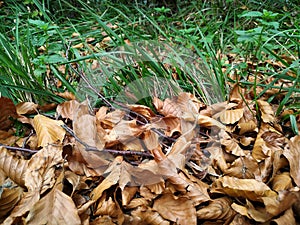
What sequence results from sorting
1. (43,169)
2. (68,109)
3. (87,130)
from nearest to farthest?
(43,169)
(87,130)
(68,109)

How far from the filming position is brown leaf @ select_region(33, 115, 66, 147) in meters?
1.10

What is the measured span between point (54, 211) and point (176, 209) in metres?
0.34

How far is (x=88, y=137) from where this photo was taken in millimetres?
1083

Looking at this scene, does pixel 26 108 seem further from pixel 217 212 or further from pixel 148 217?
pixel 217 212

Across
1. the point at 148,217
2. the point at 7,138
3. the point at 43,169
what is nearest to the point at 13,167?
the point at 43,169

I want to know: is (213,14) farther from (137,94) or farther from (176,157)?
(176,157)

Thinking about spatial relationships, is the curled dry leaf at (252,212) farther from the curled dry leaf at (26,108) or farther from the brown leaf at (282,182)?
the curled dry leaf at (26,108)

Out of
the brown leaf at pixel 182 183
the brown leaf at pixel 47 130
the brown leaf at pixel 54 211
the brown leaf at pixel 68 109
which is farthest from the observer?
the brown leaf at pixel 68 109

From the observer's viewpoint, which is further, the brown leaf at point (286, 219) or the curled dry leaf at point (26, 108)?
the curled dry leaf at point (26, 108)

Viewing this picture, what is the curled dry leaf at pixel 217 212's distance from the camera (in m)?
0.95

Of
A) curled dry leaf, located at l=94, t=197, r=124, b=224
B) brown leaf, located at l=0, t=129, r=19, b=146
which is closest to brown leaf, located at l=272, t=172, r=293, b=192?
curled dry leaf, located at l=94, t=197, r=124, b=224

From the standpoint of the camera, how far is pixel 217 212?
944mm

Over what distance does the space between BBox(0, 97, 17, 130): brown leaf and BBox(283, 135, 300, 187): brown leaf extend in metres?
0.93

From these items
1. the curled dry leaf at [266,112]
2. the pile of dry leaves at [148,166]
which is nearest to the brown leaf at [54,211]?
the pile of dry leaves at [148,166]
